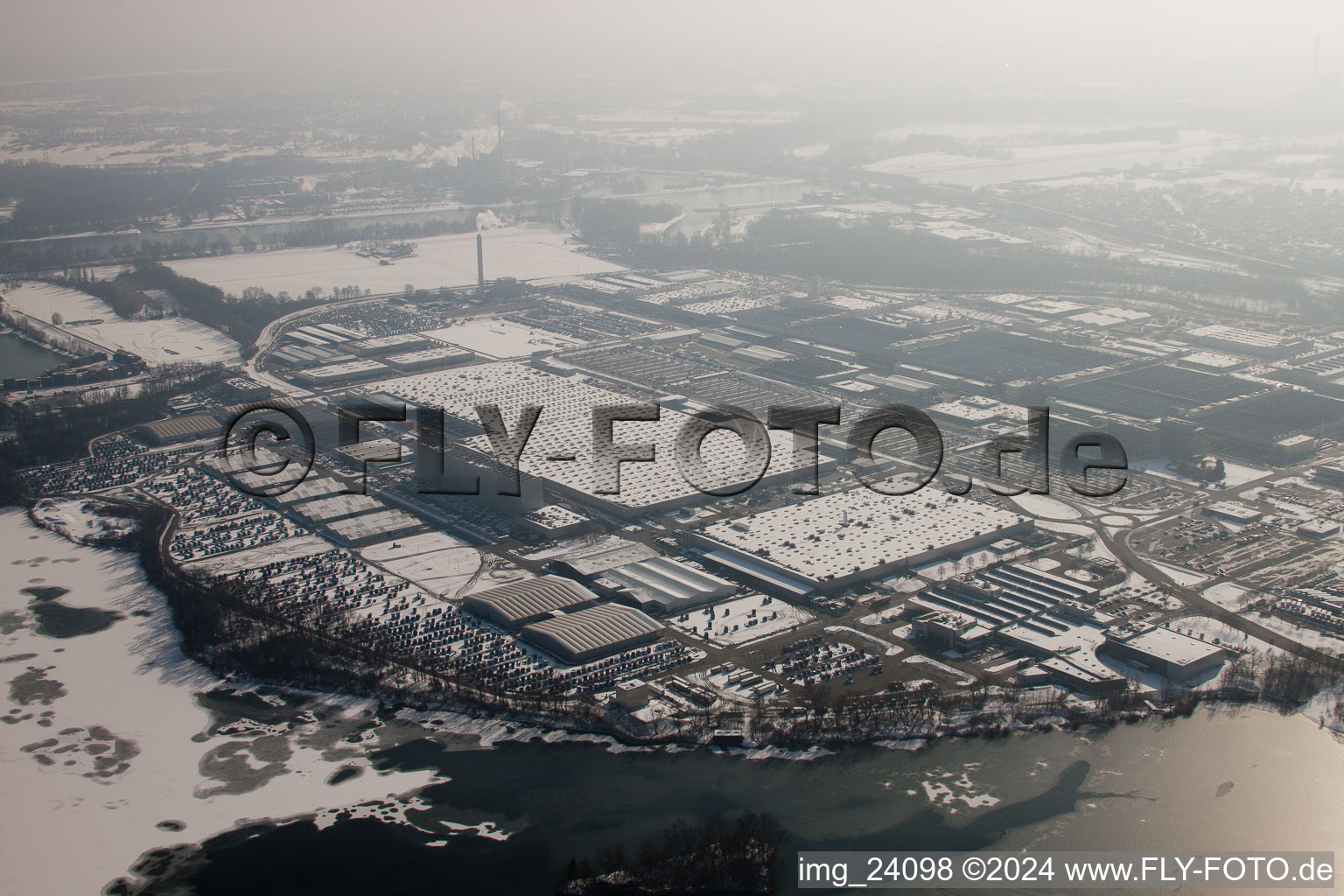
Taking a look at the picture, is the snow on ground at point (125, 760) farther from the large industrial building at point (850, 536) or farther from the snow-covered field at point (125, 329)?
the snow-covered field at point (125, 329)

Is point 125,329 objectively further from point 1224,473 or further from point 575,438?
point 1224,473

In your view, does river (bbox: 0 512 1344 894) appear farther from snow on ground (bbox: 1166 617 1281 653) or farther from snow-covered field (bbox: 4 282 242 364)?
snow-covered field (bbox: 4 282 242 364)

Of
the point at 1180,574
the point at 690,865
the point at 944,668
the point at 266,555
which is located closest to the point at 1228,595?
the point at 1180,574

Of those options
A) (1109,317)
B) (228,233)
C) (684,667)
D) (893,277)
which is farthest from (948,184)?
(684,667)

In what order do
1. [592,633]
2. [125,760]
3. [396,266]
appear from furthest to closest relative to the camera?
[396,266] → [592,633] → [125,760]

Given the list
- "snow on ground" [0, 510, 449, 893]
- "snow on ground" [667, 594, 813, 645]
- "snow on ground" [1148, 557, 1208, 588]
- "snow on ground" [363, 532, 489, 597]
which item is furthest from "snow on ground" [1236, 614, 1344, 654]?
"snow on ground" [0, 510, 449, 893]

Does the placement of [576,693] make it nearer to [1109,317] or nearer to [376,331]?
[376,331]

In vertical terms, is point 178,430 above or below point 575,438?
above

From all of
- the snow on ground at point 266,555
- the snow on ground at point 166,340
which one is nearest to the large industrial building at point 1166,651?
the snow on ground at point 266,555
